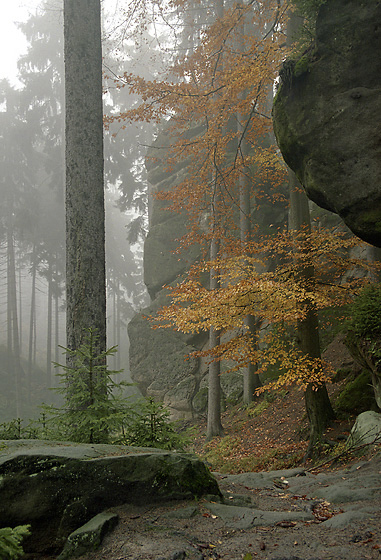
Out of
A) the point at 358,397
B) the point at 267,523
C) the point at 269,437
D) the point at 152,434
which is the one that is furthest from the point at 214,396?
the point at 267,523

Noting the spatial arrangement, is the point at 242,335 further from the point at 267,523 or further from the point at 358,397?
the point at 267,523

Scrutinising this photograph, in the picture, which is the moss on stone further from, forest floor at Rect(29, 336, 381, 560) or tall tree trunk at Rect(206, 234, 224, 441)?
tall tree trunk at Rect(206, 234, 224, 441)

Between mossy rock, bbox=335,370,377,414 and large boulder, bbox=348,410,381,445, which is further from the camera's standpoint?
mossy rock, bbox=335,370,377,414

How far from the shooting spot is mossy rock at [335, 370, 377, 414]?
795cm

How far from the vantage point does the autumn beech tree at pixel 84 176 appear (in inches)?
252

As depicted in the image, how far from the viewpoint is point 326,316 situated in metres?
12.6

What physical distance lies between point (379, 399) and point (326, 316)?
604cm

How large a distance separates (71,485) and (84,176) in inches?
195

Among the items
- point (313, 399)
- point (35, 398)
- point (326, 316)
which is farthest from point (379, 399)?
point (35, 398)

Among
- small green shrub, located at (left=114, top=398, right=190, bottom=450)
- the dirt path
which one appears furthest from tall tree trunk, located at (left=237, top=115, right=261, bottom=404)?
the dirt path

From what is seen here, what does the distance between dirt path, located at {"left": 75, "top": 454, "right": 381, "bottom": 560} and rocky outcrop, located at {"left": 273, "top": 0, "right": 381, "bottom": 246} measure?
3.72 meters

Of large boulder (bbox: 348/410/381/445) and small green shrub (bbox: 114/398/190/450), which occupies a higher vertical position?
small green shrub (bbox: 114/398/190/450)

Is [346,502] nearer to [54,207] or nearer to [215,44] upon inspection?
[215,44]

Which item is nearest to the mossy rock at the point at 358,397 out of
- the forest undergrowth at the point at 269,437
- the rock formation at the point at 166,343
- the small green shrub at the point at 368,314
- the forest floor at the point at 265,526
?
the forest undergrowth at the point at 269,437
